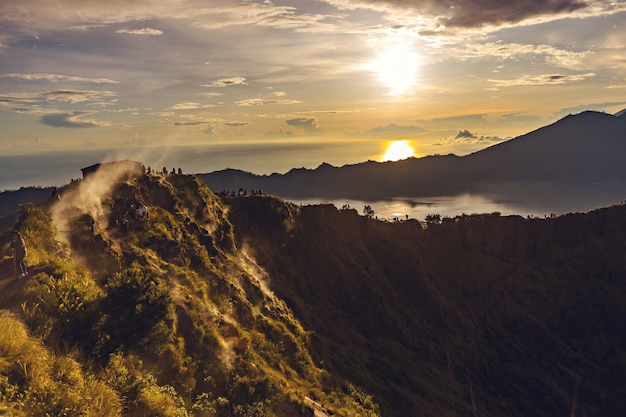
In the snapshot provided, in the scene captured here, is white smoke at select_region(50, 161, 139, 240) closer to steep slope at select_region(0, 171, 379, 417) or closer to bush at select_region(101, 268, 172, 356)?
steep slope at select_region(0, 171, 379, 417)

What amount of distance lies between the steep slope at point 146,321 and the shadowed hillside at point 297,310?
Answer: 12 centimetres

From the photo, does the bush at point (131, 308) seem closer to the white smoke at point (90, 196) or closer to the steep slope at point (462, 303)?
Result: the white smoke at point (90, 196)

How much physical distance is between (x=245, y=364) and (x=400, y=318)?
33.0 m

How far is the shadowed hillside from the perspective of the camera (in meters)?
19.0

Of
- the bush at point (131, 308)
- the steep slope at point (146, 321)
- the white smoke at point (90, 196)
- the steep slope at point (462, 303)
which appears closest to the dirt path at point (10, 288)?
the steep slope at point (146, 321)

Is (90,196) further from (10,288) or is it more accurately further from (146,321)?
(146,321)

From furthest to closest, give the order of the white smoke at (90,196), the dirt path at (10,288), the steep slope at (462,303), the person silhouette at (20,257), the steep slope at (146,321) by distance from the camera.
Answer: the steep slope at (462,303)
the white smoke at (90,196)
the person silhouette at (20,257)
the dirt path at (10,288)
the steep slope at (146,321)

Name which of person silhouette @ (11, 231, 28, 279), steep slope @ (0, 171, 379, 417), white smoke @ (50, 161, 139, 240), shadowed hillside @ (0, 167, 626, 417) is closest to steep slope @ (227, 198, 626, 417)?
shadowed hillside @ (0, 167, 626, 417)

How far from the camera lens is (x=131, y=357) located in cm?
2044

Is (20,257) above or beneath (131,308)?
above

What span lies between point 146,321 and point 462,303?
51889 millimetres

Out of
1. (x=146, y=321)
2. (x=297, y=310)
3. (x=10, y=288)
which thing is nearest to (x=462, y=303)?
(x=297, y=310)

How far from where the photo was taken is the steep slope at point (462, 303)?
47906mm

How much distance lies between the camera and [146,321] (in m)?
21.4
